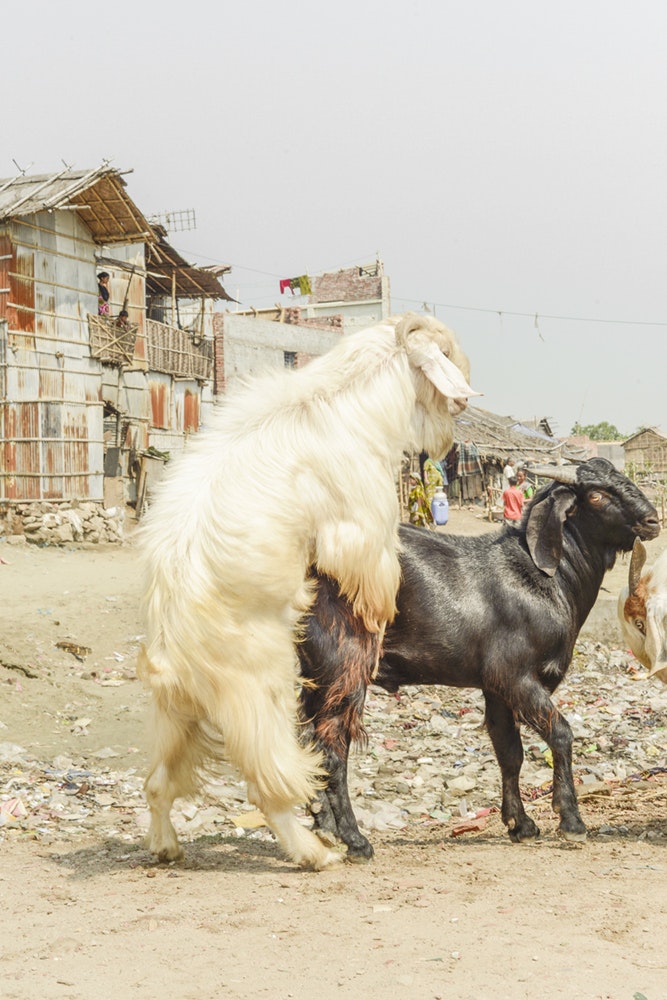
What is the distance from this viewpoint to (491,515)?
91.4ft

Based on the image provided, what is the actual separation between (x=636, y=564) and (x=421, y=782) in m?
2.50

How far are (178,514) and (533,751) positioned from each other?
440 centimetres

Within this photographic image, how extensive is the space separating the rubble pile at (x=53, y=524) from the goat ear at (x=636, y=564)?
551 inches

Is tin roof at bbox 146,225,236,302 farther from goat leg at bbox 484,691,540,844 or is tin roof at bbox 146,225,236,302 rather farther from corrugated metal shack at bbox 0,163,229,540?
goat leg at bbox 484,691,540,844

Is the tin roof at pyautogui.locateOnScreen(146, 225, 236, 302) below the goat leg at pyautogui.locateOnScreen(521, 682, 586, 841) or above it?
above

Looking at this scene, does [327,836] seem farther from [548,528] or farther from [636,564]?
[636,564]

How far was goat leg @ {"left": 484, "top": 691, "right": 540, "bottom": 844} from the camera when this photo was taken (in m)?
5.07

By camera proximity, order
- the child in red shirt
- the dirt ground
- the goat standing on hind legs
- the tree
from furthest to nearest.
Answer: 1. the tree
2. the child in red shirt
3. the goat standing on hind legs
4. the dirt ground

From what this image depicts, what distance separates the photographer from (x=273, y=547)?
405 cm

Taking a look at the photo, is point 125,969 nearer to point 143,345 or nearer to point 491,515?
point 143,345

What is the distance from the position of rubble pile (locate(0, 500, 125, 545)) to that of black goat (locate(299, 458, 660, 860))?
1368 centimetres

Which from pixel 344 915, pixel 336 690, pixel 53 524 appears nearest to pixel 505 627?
pixel 336 690

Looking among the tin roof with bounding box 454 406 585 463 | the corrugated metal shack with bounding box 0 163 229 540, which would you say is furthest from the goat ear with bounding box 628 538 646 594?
the tin roof with bounding box 454 406 585 463

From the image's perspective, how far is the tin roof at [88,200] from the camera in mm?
18188
